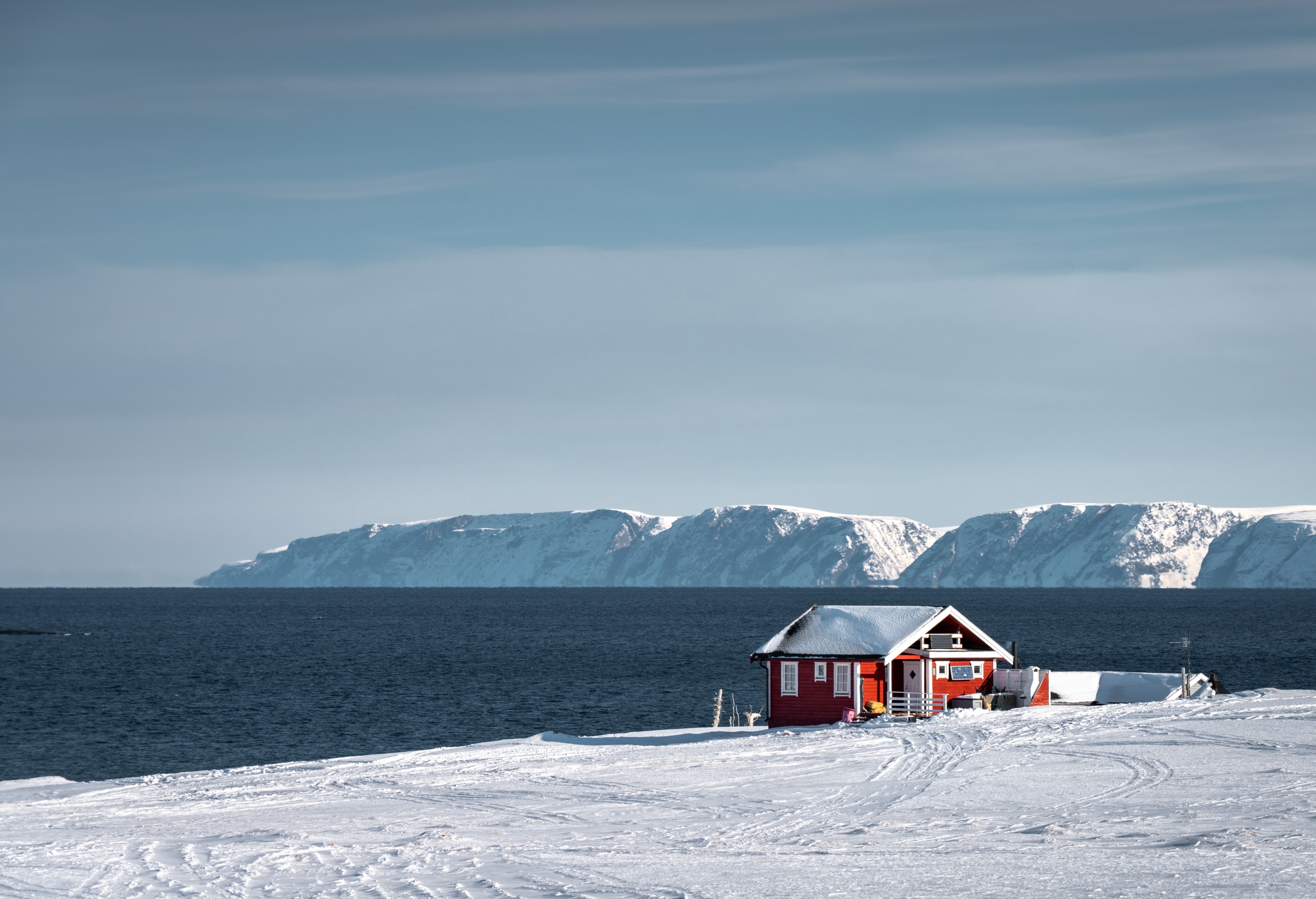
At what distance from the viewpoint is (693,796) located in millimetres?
34406

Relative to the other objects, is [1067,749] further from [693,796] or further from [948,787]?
[693,796]

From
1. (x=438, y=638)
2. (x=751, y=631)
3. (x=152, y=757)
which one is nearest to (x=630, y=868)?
(x=152, y=757)

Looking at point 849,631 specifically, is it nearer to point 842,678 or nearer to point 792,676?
point 842,678

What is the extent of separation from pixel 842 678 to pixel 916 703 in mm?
3423

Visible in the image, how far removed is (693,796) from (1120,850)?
42.3ft

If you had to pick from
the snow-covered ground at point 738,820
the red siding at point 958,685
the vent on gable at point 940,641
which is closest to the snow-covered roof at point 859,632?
the vent on gable at point 940,641

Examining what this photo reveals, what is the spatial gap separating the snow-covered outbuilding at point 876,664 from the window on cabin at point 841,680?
0.10ft

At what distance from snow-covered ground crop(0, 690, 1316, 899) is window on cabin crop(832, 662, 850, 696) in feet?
29.6

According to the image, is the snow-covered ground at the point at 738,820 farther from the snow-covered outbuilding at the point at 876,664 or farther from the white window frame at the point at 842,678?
the white window frame at the point at 842,678

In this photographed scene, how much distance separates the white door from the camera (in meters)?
59.4

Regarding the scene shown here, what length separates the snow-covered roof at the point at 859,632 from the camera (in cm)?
5884

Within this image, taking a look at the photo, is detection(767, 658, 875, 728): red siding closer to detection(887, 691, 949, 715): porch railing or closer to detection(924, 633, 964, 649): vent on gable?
detection(887, 691, 949, 715): porch railing

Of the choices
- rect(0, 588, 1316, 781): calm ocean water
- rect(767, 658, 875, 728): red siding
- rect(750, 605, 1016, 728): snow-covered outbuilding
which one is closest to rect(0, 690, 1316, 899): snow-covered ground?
rect(750, 605, 1016, 728): snow-covered outbuilding

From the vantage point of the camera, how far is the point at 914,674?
195 ft
